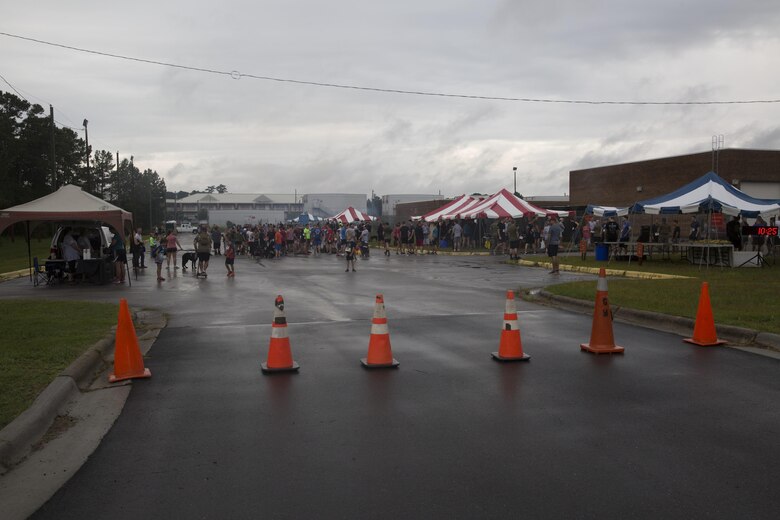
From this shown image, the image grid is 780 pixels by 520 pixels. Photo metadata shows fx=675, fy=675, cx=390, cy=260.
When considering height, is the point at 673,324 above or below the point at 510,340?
below

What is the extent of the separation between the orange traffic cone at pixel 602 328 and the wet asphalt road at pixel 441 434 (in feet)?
0.67

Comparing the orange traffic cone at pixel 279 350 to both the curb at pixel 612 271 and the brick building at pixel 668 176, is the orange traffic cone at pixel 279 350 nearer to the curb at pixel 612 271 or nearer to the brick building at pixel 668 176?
the curb at pixel 612 271

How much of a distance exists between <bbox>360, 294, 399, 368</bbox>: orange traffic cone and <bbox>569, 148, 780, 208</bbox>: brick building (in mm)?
36416

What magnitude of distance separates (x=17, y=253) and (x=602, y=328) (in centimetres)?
4256

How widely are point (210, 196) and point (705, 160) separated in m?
127

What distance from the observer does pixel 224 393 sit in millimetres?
6656

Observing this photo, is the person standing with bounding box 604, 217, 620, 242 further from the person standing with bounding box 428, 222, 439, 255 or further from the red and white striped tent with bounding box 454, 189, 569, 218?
the person standing with bounding box 428, 222, 439, 255

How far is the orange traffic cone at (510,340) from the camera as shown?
8.03 m

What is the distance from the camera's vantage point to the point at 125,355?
7332mm

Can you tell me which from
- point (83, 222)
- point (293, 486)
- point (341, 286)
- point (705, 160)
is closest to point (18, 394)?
point (293, 486)

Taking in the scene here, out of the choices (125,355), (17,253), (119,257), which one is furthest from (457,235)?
(125,355)

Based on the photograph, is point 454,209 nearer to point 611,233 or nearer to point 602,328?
point 611,233

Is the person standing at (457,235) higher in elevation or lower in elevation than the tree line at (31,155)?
lower

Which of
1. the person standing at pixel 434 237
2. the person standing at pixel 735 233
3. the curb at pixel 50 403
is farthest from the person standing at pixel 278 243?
the curb at pixel 50 403
